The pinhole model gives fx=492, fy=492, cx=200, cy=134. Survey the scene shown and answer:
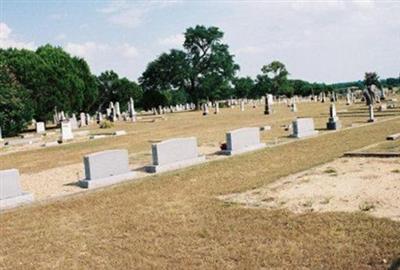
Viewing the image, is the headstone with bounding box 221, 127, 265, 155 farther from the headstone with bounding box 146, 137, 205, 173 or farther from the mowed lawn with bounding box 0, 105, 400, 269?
the mowed lawn with bounding box 0, 105, 400, 269

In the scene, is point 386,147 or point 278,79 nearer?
point 386,147

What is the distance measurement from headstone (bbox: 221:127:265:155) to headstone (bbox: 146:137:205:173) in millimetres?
1558

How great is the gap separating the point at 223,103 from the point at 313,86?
3762cm

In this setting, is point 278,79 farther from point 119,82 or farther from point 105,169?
point 105,169

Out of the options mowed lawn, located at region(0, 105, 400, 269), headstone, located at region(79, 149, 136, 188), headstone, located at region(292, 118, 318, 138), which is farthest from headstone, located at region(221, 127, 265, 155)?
mowed lawn, located at region(0, 105, 400, 269)

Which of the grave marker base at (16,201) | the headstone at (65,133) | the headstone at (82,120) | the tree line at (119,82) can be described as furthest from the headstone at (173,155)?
the headstone at (82,120)

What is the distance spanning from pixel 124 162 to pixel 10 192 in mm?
3404

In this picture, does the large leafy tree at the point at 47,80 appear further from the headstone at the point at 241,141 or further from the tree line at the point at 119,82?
the headstone at the point at 241,141

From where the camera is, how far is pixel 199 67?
7931 centimetres

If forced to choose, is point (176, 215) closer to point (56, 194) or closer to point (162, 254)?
point (162, 254)

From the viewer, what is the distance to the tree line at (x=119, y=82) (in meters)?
41.5

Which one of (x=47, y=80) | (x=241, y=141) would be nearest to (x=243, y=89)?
(x=47, y=80)

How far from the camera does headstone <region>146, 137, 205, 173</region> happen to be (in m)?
15.0

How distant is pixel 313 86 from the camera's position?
118 meters
